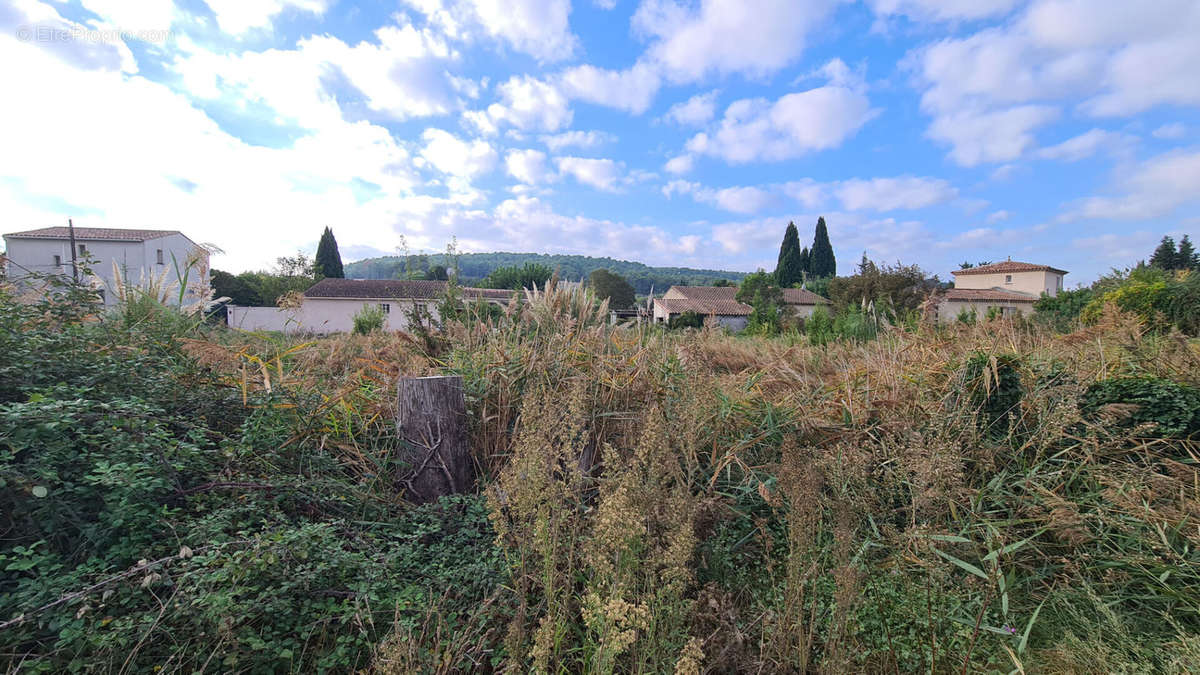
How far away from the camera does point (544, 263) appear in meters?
56.2

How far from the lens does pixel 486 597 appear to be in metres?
1.77

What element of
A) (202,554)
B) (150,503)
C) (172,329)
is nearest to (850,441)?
(202,554)

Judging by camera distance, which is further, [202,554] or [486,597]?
[486,597]

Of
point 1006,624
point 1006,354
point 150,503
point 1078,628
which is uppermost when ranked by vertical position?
point 1006,354

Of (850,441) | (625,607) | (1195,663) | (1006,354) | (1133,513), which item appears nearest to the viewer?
(625,607)

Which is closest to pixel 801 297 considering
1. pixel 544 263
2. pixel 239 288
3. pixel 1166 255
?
pixel 1166 255

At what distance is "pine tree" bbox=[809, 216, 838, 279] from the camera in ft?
173

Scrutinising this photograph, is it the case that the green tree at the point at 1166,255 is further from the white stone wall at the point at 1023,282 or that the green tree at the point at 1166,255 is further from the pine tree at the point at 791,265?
the pine tree at the point at 791,265

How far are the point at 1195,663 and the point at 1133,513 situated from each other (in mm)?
908

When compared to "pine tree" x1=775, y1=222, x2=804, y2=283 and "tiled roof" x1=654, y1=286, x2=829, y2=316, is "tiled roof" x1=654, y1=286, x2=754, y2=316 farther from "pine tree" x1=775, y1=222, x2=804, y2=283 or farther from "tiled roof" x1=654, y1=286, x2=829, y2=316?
"pine tree" x1=775, y1=222, x2=804, y2=283

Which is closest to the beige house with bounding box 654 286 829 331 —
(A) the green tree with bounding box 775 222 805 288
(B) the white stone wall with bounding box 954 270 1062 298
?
(A) the green tree with bounding box 775 222 805 288

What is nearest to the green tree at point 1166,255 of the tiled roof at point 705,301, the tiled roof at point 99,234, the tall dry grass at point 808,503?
the tiled roof at point 705,301

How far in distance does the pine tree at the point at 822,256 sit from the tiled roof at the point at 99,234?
Answer: 177 feet

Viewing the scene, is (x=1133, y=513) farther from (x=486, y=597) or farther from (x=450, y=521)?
(x=450, y=521)
